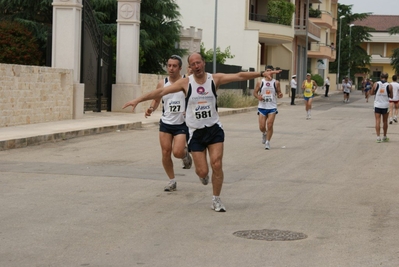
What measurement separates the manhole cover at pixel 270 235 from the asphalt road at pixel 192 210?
0.03 metres

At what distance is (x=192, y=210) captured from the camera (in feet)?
32.2

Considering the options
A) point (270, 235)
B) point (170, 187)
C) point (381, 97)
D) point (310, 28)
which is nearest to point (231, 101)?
point (381, 97)

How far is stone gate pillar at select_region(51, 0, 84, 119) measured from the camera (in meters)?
25.1

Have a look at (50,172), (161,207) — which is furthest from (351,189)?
(50,172)

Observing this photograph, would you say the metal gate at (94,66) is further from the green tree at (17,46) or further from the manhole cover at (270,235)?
the manhole cover at (270,235)

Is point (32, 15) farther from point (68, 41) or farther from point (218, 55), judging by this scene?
point (218, 55)

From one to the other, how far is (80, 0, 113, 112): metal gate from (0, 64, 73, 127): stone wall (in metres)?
3.09

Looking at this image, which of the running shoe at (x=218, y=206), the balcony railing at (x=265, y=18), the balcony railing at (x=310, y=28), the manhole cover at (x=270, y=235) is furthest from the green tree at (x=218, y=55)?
the manhole cover at (x=270, y=235)

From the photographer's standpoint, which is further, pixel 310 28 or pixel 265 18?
pixel 310 28

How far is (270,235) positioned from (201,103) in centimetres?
224

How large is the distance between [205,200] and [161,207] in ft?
2.89

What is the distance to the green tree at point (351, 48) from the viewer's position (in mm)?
105250

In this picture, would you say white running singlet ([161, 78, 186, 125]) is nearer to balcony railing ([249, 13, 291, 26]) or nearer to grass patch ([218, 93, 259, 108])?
grass patch ([218, 93, 259, 108])

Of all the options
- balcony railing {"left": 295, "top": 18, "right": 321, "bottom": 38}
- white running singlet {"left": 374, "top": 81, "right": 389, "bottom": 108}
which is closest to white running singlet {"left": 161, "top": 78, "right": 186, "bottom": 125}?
white running singlet {"left": 374, "top": 81, "right": 389, "bottom": 108}
